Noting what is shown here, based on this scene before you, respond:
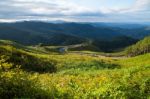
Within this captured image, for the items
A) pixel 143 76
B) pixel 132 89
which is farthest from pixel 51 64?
pixel 132 89

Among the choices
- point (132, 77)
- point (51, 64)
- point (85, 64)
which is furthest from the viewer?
point (85, 64)

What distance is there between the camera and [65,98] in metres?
13.9

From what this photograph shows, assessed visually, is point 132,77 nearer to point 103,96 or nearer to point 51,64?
point 103,96

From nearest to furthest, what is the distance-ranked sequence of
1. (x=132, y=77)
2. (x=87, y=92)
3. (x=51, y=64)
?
(x=87, y=92), (x=132, y=77), (x=51, y=64)

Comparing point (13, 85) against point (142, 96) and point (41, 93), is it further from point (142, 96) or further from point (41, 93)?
point (142, 96)

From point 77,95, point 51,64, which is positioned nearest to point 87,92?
point 77,95

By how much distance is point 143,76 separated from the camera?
18.8 meters

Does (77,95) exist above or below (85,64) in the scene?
above

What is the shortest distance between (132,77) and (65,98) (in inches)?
223

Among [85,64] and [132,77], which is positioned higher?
[132,77]

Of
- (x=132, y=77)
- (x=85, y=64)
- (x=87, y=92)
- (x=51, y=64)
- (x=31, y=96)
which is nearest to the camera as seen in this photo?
(x=31, y=96)

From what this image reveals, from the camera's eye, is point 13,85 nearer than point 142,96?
Yes

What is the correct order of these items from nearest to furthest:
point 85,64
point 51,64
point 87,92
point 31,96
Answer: point 31,96
point 87,92
point 51,64
point 85,64

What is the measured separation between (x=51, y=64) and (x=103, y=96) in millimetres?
25015
